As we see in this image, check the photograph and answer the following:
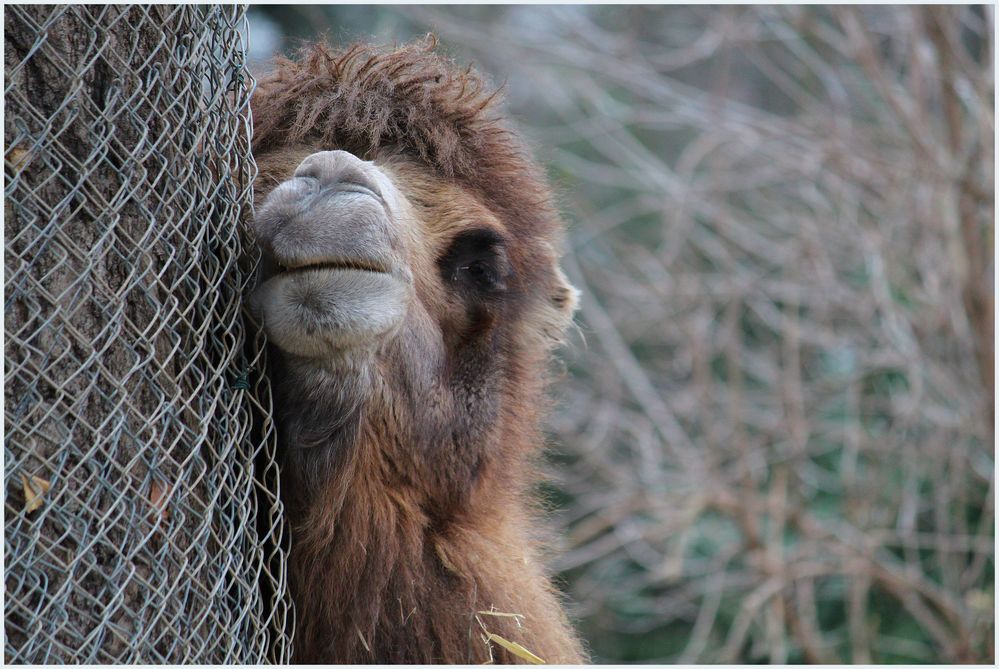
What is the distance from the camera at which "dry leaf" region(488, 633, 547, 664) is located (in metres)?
3.43

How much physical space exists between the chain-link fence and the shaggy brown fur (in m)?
0.17

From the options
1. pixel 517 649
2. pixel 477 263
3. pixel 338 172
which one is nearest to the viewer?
pixel 338 172

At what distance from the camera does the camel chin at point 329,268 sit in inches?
113

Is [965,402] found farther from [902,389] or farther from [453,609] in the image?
[453,609]

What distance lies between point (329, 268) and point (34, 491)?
89cm

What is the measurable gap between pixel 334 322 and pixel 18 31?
1.02 metres

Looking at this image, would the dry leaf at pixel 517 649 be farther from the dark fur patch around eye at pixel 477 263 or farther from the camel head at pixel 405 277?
the dark fur patch around eye at pixel 477 263

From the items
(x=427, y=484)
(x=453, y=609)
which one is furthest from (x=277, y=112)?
(x=453, y=609)

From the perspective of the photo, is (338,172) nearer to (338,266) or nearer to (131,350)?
(338,266)

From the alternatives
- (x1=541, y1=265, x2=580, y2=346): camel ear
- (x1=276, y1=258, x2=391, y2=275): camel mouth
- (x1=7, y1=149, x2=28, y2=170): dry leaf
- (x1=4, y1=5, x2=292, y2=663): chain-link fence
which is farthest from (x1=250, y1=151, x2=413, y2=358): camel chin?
(x1=541, y1=265, x2=580, y2=346): camel ear

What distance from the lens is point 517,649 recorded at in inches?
135

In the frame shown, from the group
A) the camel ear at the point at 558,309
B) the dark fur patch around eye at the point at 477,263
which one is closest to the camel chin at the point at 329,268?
the dark fur patch around eye at the point at 477,263

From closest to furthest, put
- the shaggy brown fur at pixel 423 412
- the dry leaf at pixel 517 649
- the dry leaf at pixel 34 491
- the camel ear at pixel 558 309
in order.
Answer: the dry leaf at pixel 34 491 < the shaggy brown fur at pixel 423 412 < the dry leaf at pixel 517 649 < the camel ear at pixel 558 309

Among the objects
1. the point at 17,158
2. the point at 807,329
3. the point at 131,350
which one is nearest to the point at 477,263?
the point at 131,350
